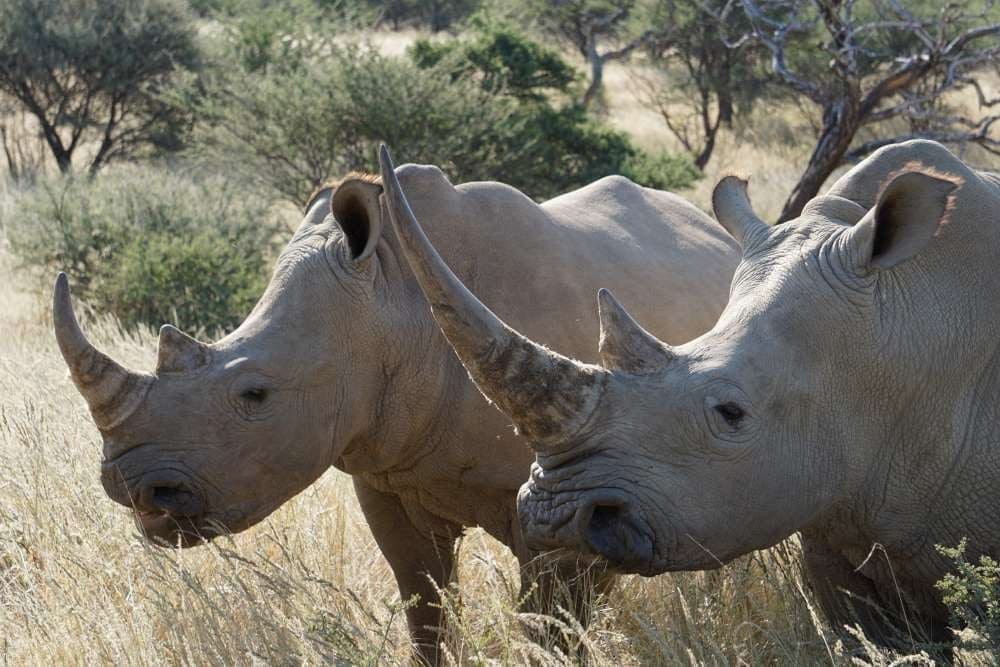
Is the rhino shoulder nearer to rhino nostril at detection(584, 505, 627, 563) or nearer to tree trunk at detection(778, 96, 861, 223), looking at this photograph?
rhino nostril at detection(584, 505, 627, 563)

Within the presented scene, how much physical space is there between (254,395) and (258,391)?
0.02 meters

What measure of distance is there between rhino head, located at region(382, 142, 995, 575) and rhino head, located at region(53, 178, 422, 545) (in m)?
1.22

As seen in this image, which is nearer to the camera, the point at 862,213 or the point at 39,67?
the point at 862,213

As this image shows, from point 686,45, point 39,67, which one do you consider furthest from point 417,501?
point 686,45

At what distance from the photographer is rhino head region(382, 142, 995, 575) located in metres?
3.40

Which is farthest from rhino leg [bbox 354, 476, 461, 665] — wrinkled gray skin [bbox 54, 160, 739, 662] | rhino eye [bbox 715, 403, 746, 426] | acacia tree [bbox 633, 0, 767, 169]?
acacia tree [bbox 633, 0, 767, 169]

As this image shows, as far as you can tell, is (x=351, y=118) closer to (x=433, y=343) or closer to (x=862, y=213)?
(x=433, y=343)

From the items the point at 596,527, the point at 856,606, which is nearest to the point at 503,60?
the point at 856,606

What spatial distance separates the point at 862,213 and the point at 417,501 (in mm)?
2041

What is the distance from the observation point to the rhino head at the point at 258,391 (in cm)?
437

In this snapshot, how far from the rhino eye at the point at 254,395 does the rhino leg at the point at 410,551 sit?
91 centimetres

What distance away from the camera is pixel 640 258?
556cm

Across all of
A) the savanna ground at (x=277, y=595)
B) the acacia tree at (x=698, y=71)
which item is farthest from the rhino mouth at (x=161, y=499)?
the acacia tree at (x=698, y=71)

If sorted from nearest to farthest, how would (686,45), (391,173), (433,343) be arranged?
(391,173) → (433,343) → (686,45)
